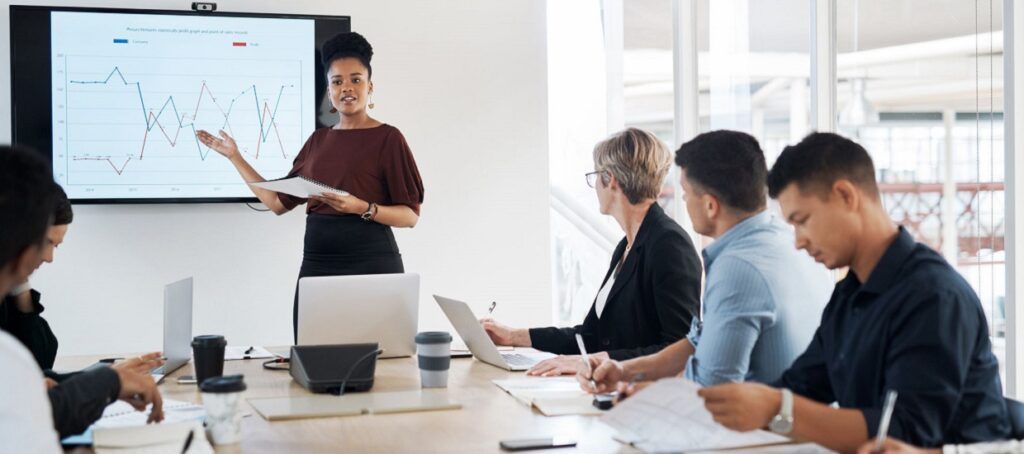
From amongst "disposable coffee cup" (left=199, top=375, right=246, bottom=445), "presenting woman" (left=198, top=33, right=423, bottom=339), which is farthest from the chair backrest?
"presenting woman" (left=198, top=33, right=423, bottom=339)

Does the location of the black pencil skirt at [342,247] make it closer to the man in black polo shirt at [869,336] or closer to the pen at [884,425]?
the man in black polo shirt at [869,336]

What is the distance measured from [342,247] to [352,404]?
1.51 m

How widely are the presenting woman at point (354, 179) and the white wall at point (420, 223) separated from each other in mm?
1018

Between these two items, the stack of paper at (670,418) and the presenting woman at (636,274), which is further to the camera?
the presenting woman at (636,274)

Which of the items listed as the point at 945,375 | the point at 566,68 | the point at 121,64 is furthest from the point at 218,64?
the point at 945,375

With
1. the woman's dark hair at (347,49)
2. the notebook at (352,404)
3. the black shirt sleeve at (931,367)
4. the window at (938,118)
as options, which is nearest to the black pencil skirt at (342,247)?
the woman's dark hair at (347,49)

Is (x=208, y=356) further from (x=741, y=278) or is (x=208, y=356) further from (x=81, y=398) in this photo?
(x=741, y=278)

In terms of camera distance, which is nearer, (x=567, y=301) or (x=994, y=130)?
(x=994, y=130)

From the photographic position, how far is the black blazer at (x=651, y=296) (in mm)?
2625

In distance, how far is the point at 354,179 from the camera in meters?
3.61

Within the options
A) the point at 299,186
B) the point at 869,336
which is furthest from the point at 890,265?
the point at 299,186

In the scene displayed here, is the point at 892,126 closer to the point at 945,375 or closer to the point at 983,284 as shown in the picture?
the point at 983,284

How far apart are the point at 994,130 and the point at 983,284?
456 millimetres

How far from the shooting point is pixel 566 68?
5266mm
